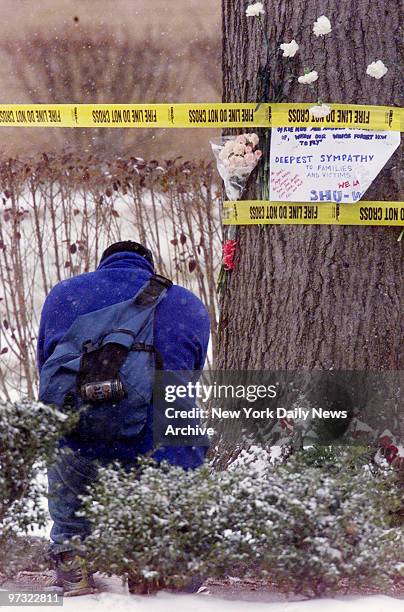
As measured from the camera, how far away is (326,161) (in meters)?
3.64

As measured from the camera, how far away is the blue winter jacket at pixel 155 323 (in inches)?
136

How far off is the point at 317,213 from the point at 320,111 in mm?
371

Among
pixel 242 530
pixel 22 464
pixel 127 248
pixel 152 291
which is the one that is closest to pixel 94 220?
pixel 127 248

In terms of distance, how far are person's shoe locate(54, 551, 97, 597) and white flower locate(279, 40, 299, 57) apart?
1.94m

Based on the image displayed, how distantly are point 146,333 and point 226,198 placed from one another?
717mm

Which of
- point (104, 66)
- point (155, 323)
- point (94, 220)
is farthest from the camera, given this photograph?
point (104, 66)

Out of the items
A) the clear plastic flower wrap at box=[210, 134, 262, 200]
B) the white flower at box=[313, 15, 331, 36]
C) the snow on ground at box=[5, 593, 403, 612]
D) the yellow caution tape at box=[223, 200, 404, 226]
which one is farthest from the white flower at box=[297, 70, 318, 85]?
the snow on ground at box=[5, 593, 403, 612]

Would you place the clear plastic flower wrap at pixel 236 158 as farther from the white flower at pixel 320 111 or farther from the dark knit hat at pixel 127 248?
the dark knit hat at pixel 127 248

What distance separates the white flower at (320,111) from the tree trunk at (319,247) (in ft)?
0.18

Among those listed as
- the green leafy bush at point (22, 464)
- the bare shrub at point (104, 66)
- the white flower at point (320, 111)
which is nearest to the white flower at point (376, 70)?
the white flower at point (320, 111)

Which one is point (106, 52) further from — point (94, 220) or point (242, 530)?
point (242, 530)

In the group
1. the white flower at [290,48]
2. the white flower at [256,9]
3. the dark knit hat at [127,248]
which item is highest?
the white flower at [256,9]

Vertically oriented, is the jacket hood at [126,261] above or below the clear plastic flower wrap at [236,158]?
below

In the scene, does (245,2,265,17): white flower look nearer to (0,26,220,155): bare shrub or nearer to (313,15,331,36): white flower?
(313,15,331,36): white flower
